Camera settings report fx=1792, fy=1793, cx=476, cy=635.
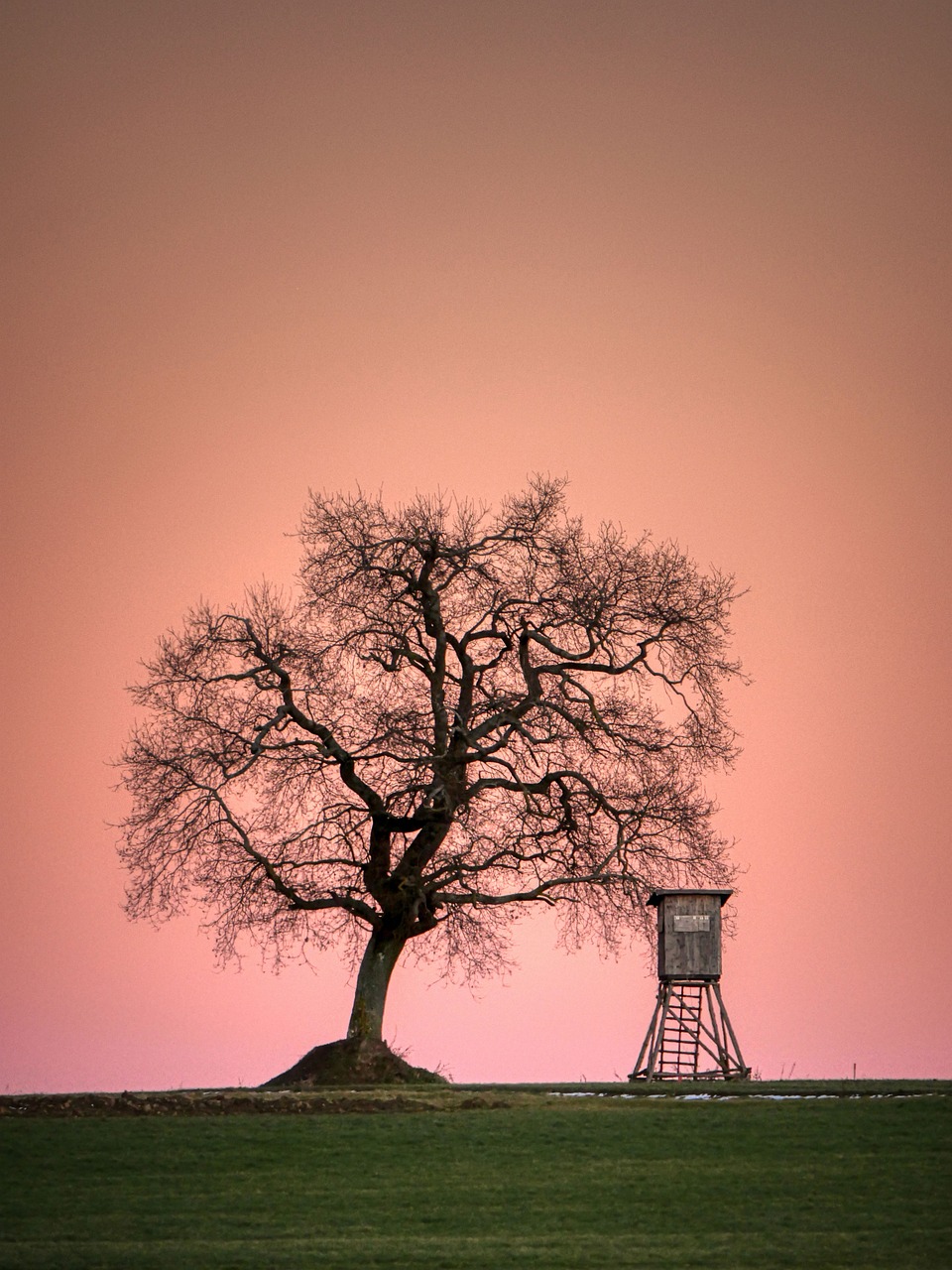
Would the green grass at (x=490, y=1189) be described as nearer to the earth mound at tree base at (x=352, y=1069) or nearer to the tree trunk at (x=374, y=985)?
the earth mound at tree base at (x=352, y=1069)

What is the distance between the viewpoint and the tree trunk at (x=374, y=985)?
33.9 m

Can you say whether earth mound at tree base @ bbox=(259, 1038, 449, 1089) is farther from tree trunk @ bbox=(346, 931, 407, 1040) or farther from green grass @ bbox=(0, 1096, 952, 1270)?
green grass @ bbox=(0, 1096, 952, 1270)

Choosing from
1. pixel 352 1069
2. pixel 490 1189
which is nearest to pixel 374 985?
pixel 352 1069

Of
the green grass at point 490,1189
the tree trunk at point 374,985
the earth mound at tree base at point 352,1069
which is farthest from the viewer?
the tree trunk at point 374,985

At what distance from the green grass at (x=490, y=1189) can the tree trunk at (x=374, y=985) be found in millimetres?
7331

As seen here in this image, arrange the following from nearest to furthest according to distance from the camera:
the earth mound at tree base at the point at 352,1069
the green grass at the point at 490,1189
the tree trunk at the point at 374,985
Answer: the green grass at the point at 490,1189 → the earth mound at tree base at the point at 352,1069 → the tree trunk at the point at 374,985

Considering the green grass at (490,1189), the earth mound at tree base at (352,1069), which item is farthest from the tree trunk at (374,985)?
the green grass at (490,1189)

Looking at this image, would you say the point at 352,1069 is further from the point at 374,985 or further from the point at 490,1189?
the point at 490,1189

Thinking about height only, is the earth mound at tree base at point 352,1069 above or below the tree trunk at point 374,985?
below

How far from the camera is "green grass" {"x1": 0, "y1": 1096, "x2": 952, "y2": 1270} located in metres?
18.5

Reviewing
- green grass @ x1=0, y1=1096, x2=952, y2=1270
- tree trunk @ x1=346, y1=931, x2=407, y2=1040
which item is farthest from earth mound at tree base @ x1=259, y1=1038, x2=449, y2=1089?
green grass @ x1=0, y1=1096, x2=952, y2=1270

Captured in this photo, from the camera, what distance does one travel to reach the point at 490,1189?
21266 mm

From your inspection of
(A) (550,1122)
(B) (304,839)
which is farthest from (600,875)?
(A) (550,1122)

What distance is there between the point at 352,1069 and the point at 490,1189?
11816mm
